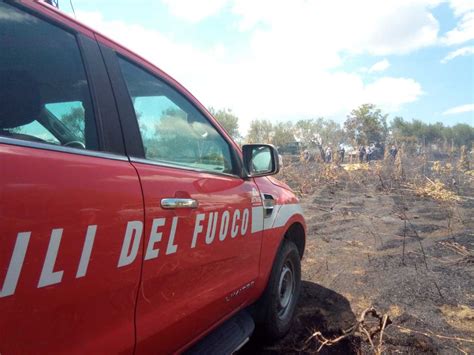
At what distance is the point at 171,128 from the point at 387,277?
10.9 ft

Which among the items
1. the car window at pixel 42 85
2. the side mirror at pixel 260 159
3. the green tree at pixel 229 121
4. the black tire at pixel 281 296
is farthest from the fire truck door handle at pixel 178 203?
the green tree at pixel 229 121

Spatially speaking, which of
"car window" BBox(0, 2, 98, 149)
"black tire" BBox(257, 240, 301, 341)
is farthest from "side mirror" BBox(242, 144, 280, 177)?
→ "car window" BBox(0, 2, 98, 149)

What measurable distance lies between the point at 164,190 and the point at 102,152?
0.30 m

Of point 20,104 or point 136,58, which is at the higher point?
point 136,58

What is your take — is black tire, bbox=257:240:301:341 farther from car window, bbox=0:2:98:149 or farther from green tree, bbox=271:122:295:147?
green tree, bbox=271:122:295:147

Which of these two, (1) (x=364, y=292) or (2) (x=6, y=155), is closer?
(2) (x=6, y=155)

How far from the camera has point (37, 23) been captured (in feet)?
4.29

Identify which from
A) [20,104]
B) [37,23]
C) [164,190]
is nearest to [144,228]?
[164,190]

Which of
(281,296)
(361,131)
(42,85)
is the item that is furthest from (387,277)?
(361,131)

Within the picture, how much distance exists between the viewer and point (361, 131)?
3519cm

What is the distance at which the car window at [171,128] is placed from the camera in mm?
1748

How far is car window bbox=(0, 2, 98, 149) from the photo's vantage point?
117cm

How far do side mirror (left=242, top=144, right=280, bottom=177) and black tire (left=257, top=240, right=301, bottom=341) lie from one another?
0.76 m

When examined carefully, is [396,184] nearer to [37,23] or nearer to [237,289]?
[237,289]
